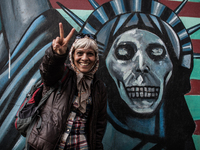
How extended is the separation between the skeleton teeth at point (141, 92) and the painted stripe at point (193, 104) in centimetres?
64

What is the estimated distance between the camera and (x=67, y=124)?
1.49 m

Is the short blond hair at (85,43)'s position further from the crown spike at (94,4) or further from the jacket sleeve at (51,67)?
the crown spike at (94,4)

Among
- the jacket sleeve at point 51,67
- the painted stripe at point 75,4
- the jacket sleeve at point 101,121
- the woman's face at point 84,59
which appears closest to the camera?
the jacket sleeve at point 51,67

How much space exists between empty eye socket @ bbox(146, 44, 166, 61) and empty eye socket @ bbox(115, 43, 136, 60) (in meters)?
0.28

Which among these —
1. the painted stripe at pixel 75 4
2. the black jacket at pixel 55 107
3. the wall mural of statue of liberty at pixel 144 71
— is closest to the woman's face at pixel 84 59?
the black jacket at pixel 55 107

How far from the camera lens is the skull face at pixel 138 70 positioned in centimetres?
272

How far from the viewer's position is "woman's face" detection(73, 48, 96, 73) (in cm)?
158

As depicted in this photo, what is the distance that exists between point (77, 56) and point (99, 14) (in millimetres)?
1458

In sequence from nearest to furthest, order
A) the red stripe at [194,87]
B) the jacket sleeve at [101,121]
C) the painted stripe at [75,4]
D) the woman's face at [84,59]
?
the woman's face at [84,59] < the jacket sleeve at [101,121] < the painted stripe at [75,4] < the red stripe at [194,87]

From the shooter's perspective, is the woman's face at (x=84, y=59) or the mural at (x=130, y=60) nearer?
the woman's face at (x=84, y=59)

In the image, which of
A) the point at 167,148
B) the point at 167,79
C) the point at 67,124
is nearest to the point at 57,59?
the point at 67,124

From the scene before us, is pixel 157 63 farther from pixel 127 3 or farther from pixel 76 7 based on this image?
pixel 76 7

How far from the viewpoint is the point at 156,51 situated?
277 centimetres

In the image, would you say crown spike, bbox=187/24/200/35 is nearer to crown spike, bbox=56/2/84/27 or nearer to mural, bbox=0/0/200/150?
mural, bbox=0/0/200/150
